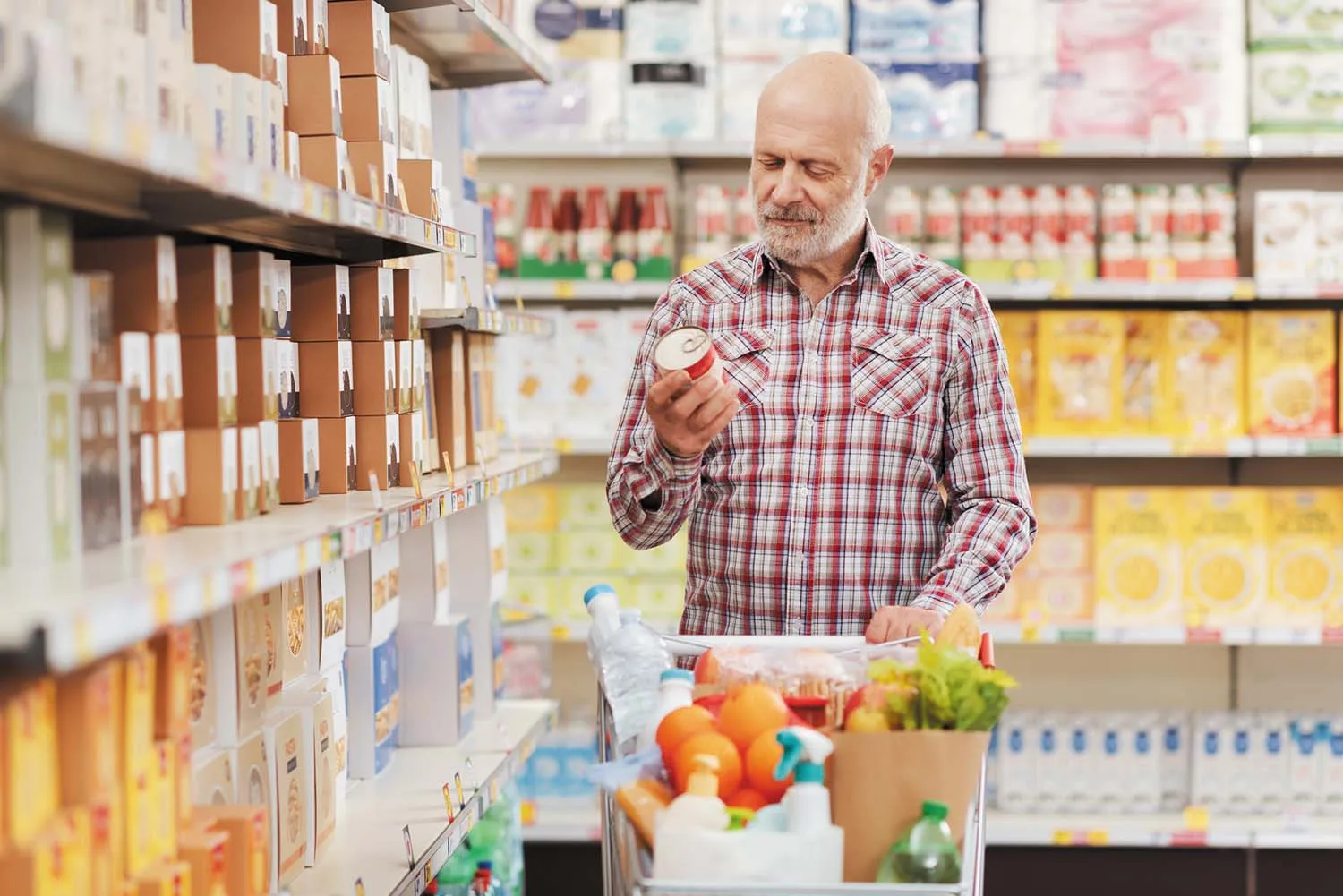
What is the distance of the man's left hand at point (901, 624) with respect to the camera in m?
2.21

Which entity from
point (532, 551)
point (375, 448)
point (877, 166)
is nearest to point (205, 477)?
point (375, 448)

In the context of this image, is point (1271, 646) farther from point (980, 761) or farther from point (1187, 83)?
point (980, 761)

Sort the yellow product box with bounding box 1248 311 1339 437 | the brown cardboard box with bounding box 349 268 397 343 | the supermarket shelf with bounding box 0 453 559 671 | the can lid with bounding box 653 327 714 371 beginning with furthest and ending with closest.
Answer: the yellow product box with bounding box 1248 311 1339 437
the brown cardboard box with bounding box 349 268 397 343
the can lid with bounding box 653 327 714 371
the supermarket shelf with bounding box 0 453 559 671

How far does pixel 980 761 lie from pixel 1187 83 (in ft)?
9.90

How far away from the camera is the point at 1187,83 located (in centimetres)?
415

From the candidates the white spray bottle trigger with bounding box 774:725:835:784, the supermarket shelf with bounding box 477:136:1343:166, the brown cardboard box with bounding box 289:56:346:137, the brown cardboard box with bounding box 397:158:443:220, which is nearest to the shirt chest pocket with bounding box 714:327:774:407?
the brown cardboard box with bounding box 397:158:443:220

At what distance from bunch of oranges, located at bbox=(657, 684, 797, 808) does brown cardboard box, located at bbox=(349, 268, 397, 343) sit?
97 centimetres

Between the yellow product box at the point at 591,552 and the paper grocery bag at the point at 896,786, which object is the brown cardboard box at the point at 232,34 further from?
the yellow product box at the point at 591,552

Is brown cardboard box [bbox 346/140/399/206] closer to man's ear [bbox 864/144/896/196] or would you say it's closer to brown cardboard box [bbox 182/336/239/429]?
brown cardboard box [bbox 182/336/239/429]

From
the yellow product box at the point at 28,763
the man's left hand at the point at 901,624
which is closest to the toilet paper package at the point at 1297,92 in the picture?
the man's left hand at the point at 901,624

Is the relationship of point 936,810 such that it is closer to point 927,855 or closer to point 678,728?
point 927,855

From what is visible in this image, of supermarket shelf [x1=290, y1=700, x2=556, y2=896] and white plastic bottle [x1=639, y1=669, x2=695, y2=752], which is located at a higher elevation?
white plastic bottle [x1=639, y1=669, x2=695, y2=752]

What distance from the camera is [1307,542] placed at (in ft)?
13.6

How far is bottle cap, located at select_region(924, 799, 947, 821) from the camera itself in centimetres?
155
